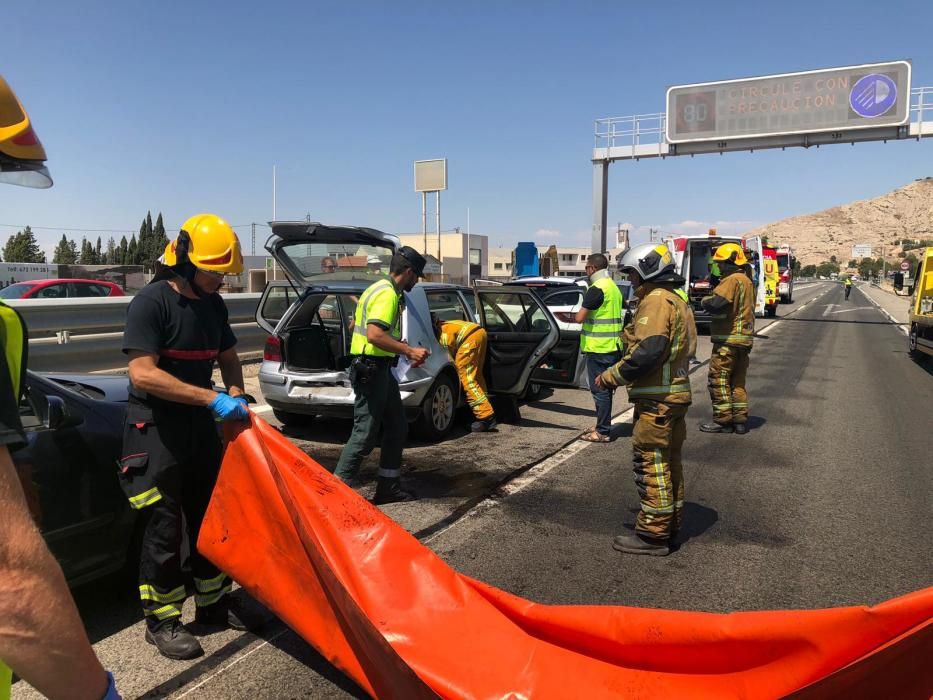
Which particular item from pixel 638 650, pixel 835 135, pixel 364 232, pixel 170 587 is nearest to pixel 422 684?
pixel 638 650

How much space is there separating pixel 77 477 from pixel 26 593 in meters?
2.14

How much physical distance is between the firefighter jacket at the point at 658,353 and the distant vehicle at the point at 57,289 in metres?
12.1

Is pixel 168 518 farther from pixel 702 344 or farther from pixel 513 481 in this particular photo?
pixel 702 344

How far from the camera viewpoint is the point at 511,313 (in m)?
8.69

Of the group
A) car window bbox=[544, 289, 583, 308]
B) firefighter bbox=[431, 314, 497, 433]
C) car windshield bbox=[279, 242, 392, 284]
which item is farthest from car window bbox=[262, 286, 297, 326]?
car window bbox=[544, 289, 583, 308]

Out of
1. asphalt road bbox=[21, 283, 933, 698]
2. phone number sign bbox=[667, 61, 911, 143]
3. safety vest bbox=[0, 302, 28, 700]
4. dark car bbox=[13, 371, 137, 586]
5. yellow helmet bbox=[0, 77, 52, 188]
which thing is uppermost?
phone number sign bbox=[667, 61, 911, 143]

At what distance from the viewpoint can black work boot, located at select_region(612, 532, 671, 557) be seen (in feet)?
13.8

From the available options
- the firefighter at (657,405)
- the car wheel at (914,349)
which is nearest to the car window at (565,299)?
the car wheel at (914,349)

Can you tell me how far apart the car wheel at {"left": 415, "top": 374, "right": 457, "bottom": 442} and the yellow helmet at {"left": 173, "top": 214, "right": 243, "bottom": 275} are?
379 centimetres

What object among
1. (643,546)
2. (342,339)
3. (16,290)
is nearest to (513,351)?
(342,339)

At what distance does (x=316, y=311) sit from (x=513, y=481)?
104 inches

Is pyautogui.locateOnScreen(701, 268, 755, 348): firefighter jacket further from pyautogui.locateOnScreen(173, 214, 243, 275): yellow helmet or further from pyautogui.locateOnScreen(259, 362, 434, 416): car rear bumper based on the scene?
pyautogui.locateOnScreen(173, 214, 243, 275): yellow helmet

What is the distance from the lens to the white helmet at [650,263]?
4359mm

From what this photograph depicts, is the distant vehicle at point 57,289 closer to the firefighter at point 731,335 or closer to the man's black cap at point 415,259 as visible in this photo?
the man's black cap at point 415,259
